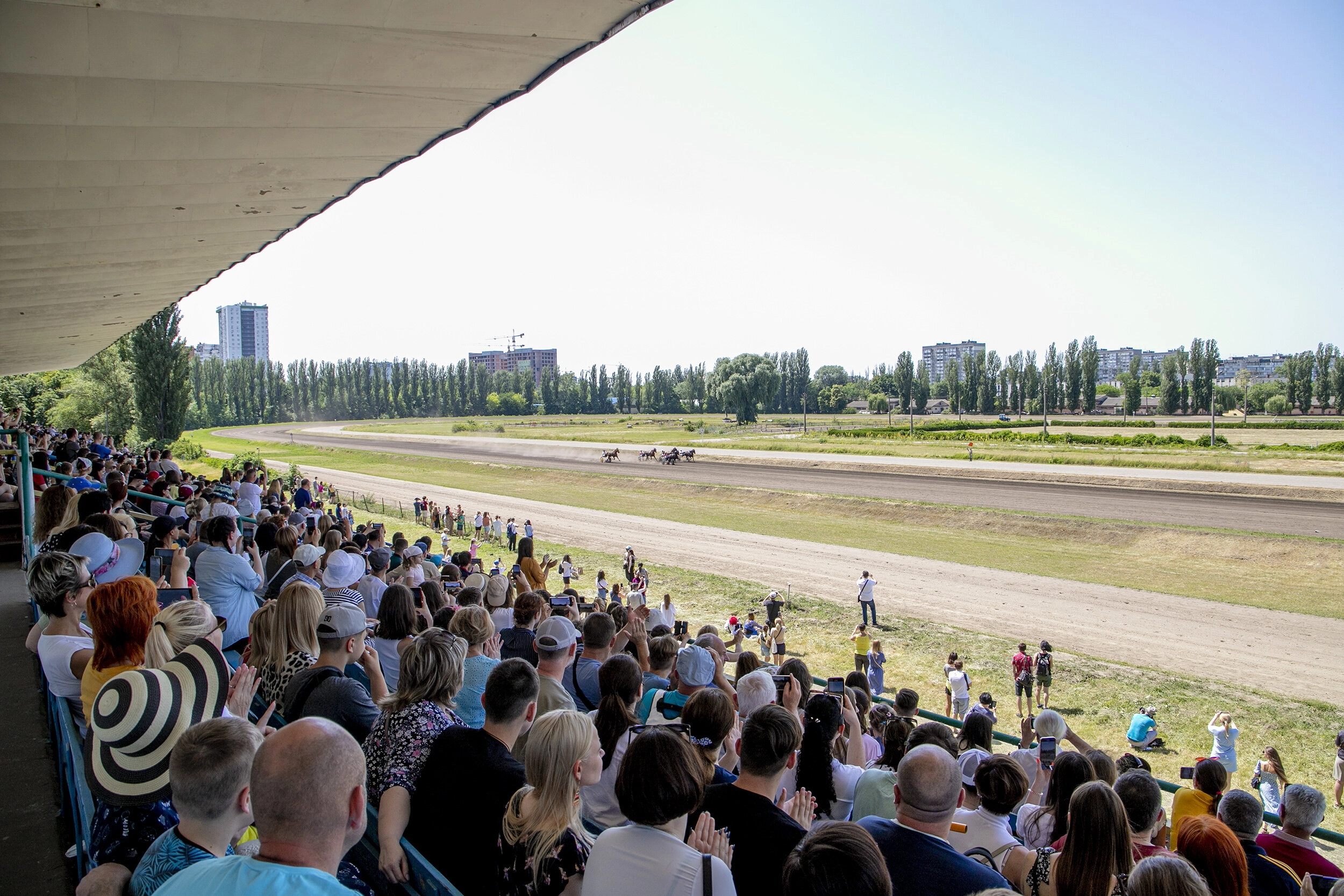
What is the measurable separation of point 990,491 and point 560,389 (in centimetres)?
13707

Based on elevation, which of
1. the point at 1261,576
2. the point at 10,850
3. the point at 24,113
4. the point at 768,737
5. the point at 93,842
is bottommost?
the point at 1261,576

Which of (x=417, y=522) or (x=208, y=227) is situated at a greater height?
(x=208, y=227)

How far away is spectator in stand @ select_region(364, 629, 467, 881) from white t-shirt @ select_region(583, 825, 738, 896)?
0.94m

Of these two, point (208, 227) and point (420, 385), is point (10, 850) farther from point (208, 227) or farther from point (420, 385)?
point (420, 385)

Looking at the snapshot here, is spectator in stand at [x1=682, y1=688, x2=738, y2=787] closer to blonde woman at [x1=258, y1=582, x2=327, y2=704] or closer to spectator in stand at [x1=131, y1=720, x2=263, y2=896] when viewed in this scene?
spectator in stand at [x1=131, y1=720, x2=263, y2=896]

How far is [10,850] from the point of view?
4.34m

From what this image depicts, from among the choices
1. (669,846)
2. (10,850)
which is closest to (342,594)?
(10,850)

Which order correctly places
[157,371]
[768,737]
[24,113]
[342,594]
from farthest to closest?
[157,371] → [342,594] → [24,113] → [768,737]

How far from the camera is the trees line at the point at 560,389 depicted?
4297cm

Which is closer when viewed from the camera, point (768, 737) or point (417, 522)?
point (768, 737)

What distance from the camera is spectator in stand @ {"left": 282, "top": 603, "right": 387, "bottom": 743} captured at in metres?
3.72

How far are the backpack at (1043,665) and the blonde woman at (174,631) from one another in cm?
1268

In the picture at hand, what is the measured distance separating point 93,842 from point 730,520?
99.9ft

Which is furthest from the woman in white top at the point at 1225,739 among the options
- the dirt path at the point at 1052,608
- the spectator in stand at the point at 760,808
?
the spectator in stand at the point at 760,808
